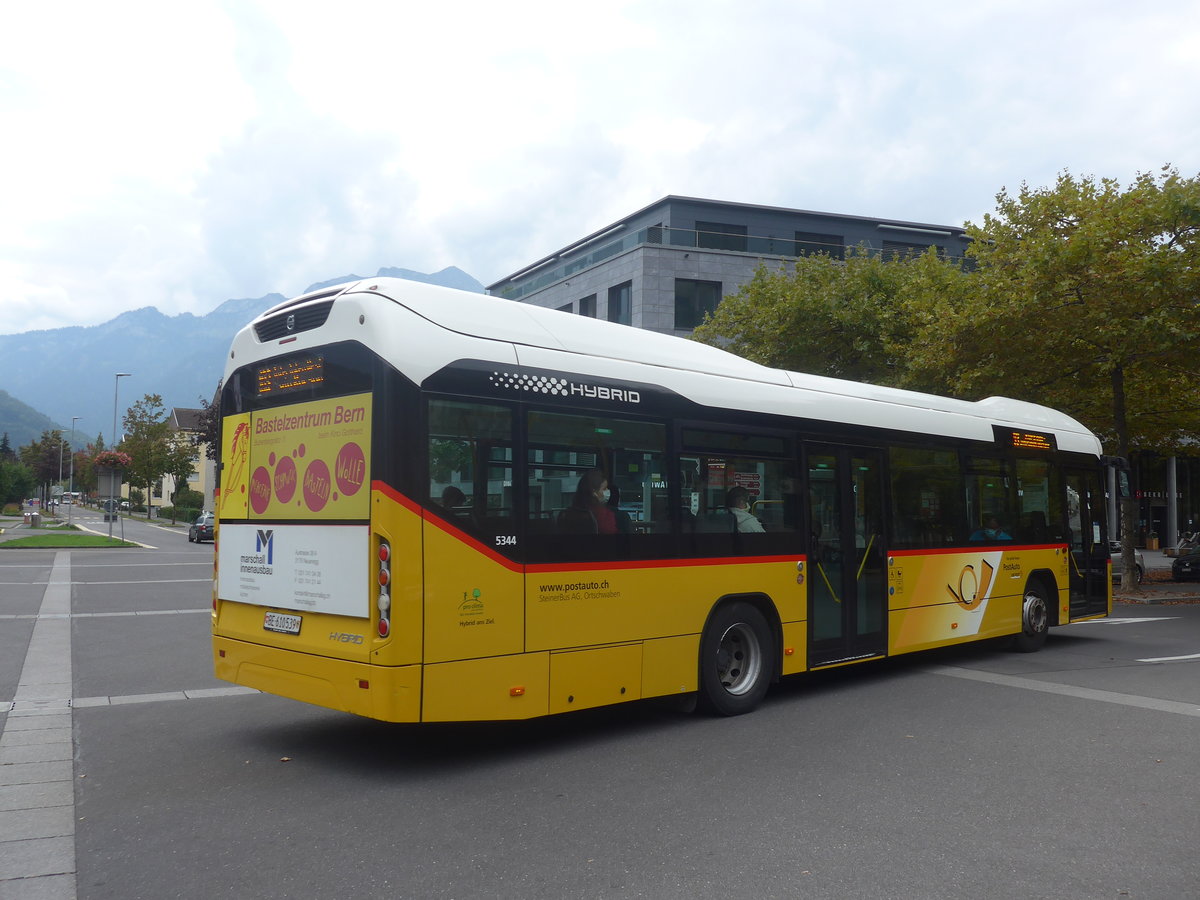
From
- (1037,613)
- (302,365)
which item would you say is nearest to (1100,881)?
(302,365)

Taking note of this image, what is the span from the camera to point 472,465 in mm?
6262

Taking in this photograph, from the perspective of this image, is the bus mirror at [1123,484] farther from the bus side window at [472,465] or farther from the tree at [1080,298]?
the bus side window at [472,465]

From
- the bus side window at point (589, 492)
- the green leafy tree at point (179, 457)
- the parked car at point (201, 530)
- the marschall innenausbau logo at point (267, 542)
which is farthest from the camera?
the green leafy tree at point (179, 457)

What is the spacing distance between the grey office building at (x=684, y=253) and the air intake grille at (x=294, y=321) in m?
32.4

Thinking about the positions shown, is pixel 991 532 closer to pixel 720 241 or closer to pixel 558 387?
pixel 558 387

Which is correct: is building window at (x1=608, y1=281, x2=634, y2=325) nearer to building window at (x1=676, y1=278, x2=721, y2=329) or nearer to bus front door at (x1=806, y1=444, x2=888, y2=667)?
building window at (x1=676, y1=278, x2=721, y2=329)

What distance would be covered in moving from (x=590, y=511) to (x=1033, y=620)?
7.60 m

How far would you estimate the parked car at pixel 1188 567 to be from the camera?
25.9 m

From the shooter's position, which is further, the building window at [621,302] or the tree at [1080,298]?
the building window at [621,302]

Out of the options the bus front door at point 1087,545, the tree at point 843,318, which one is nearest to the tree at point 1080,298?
the tree at point 843,318

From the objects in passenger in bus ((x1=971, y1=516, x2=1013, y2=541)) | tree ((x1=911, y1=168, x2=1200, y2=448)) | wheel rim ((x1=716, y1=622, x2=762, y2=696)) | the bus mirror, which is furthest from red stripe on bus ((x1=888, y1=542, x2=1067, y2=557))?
tree ((x1=911, y1=168, x2=1200, y2=448))

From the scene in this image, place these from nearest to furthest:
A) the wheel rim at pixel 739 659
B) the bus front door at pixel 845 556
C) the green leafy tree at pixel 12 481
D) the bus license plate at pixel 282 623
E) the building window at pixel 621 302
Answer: the bus license plate at pixel 282 623 → the wheel rim at pixel 739 659 → the bus front door at pixel 845 556 → the building window at pixel 621 302 → the green leafy tree at pixel 12 481

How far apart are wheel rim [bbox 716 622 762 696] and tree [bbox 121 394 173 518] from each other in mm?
63894

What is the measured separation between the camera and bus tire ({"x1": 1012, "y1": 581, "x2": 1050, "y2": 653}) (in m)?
12.0
